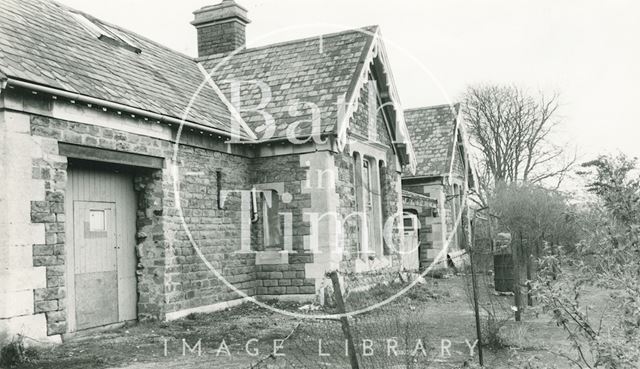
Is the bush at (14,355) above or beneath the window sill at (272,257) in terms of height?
beneath

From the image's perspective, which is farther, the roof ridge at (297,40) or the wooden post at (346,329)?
the roof ridge at (297,40)

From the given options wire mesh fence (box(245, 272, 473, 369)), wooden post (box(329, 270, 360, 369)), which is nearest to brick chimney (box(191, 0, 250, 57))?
wire mesh fence (box(245, 272, 473, 369))

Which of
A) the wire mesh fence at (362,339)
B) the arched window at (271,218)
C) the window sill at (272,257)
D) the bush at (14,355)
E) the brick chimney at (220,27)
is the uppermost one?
the brick chimney at (220,27)

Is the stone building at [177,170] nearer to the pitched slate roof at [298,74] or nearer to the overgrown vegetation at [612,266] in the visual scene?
the pitched slate roof at [298,74]

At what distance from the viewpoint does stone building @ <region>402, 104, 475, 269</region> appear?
22047 millimetres

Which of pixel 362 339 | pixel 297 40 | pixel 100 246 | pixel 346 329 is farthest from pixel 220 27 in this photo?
pixel 346 329

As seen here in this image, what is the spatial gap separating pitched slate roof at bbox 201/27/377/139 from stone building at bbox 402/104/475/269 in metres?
6.97

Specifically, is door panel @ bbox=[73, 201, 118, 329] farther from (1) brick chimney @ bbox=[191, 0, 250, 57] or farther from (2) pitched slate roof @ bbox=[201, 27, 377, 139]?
(1) brick chimney @ bbox=[191, 0, 250, 57]

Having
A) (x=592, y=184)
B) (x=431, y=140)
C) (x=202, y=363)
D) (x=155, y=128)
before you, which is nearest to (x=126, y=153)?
(x=155, y=128)

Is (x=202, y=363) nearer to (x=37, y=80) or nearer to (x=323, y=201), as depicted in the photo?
(x=37, y=80)

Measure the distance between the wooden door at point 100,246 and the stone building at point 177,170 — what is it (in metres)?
0.03

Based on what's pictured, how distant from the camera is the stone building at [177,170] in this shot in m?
8.44

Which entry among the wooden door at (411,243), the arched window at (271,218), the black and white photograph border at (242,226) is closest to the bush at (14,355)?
the black and white photograph border at (242,226)

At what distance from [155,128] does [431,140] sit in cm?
1430
